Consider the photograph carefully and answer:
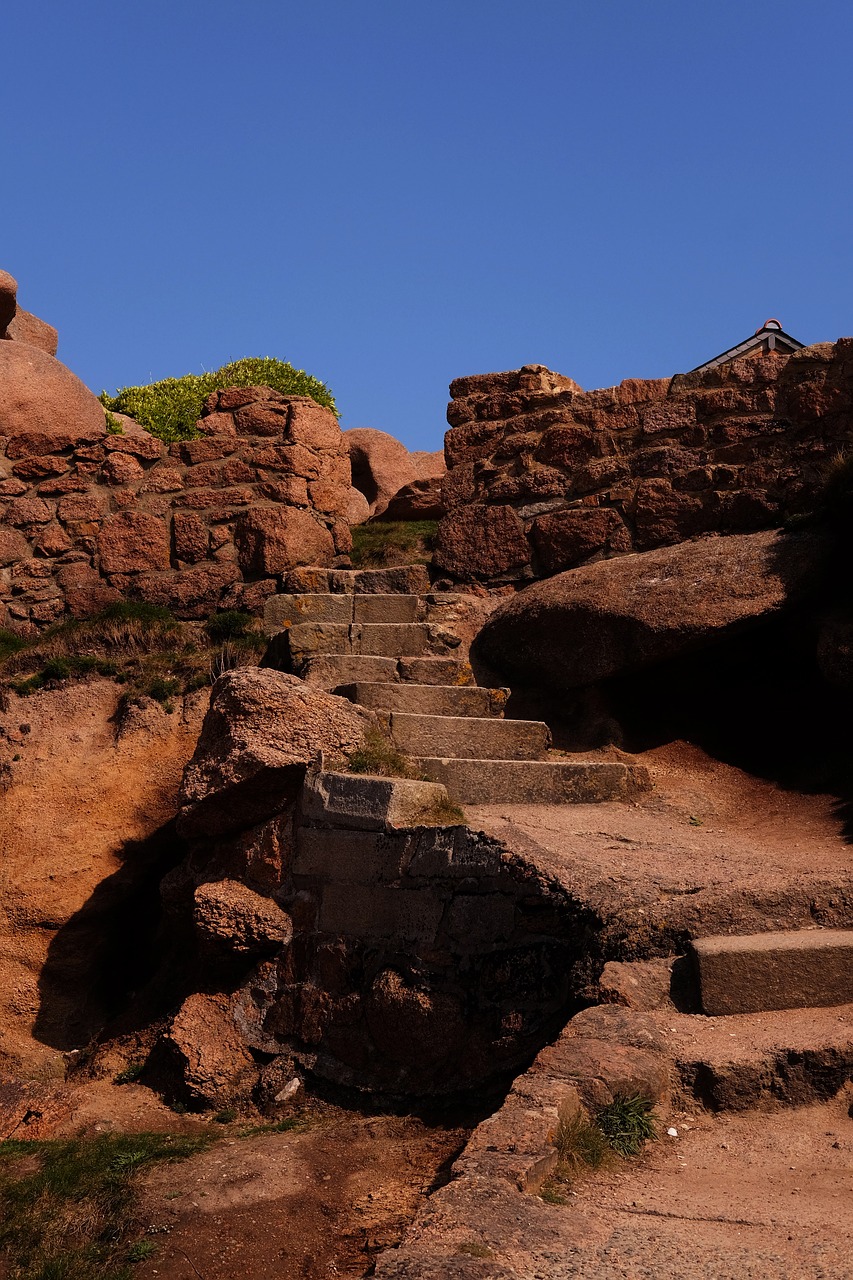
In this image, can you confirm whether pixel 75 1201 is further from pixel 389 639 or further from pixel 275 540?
pixel 275 540

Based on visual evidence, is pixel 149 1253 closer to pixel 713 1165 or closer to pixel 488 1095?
pixel 488 1095

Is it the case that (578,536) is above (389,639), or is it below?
above

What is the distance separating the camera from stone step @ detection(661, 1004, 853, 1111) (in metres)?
3.51

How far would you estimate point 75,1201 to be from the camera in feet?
12.6

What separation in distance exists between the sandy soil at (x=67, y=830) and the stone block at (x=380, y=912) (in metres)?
1.96

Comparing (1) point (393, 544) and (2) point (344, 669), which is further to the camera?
(1) point (393, 544)

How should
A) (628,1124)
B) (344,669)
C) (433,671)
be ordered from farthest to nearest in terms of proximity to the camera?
(433,671) → (344,669) → (628,1124)

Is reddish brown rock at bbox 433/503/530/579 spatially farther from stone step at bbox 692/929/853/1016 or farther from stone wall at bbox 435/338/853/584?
stone step at bbox 692/929/853/1016

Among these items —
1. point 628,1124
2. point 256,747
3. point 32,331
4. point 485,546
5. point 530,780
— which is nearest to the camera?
point 628,1124

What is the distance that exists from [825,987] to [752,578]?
120 inches

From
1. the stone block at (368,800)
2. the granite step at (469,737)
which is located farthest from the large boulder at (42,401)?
the stone block at (368,800)

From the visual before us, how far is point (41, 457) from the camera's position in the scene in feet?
28.3

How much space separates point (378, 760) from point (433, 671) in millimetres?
1380

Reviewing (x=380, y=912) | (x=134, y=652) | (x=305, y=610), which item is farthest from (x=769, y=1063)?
(x=134, y=652)
